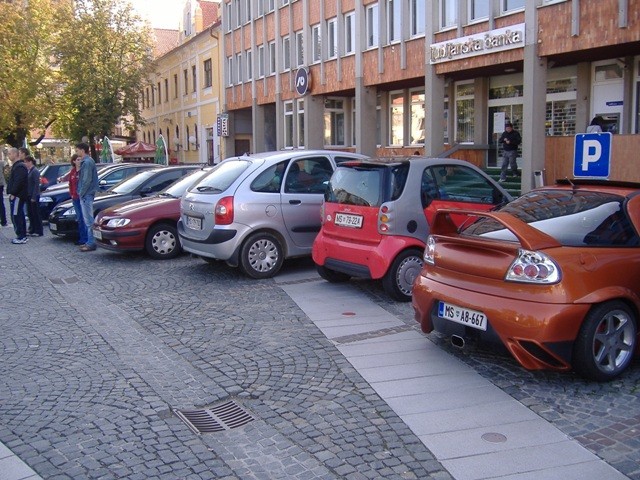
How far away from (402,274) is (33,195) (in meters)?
10.0

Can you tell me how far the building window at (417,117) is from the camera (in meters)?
26.7

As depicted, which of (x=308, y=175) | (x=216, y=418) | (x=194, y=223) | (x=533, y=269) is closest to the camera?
(x=216, y=418)

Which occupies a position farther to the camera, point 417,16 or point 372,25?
point 372,25

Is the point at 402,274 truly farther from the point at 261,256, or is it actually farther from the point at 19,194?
the point at 19,194

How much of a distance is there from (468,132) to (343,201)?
16236mm

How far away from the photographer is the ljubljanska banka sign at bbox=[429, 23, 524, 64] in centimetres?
1812

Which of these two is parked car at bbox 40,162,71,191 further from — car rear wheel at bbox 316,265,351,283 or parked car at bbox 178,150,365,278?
car rear wheel at bbox 316,265,351,283

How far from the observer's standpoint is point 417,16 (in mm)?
23344

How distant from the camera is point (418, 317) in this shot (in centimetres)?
639

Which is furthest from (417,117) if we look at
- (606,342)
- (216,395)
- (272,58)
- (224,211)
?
(216,395)

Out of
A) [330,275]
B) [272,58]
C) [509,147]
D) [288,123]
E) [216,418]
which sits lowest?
[216,418]

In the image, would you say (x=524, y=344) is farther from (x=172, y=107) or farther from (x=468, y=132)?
(x=172, y=107)

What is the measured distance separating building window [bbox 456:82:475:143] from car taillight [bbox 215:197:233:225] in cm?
1558

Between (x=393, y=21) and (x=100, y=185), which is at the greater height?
(x=393, y=21)
